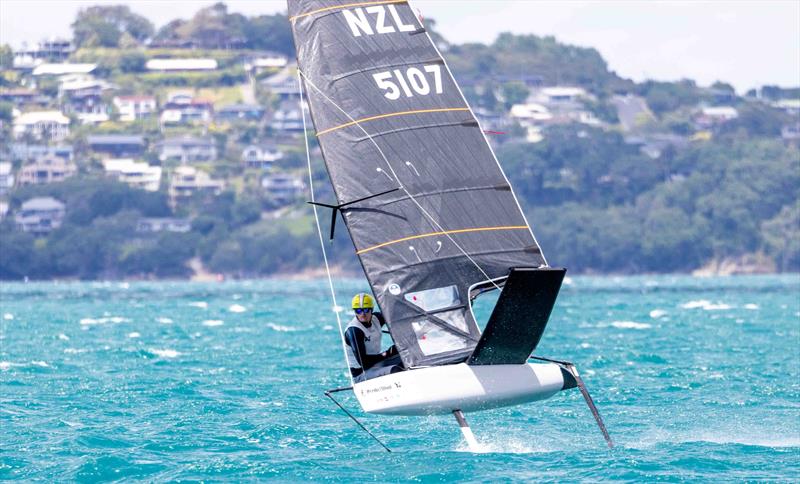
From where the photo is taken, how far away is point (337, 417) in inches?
867

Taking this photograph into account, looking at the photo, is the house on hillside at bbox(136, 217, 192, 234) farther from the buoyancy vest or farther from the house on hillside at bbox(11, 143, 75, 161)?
the buoyancy vest

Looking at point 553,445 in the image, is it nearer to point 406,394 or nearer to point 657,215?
point 406,394

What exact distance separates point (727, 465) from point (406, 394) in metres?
3.88

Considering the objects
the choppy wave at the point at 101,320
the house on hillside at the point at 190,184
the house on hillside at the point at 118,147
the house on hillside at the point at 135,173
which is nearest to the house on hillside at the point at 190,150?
the house on hillside at the point at 118,147

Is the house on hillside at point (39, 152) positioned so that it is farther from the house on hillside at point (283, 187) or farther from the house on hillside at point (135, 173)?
the house on hillside at point (283, 187)

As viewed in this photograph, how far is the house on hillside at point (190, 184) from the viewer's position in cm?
18212

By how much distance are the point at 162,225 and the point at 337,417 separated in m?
153

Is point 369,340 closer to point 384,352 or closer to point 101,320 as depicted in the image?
point 384,352

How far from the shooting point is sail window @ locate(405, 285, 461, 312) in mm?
18344

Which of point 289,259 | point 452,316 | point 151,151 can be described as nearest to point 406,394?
point 452,316

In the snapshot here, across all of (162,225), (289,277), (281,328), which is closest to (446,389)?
(281,328)

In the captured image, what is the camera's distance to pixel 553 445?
62.8 ft

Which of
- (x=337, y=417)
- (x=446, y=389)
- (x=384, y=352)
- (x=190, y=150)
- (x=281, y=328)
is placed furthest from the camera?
(x=190, y=150)

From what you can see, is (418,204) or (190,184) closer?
(418,204)
